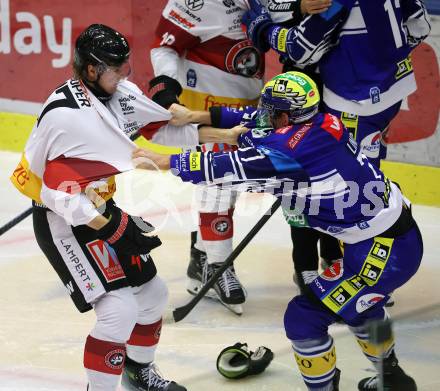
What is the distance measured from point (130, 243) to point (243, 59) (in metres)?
1.46

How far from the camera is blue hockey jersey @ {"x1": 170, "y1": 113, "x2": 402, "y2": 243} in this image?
311 cm

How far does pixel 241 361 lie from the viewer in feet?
12.0

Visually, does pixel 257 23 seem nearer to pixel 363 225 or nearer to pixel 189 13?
pixel 189 13

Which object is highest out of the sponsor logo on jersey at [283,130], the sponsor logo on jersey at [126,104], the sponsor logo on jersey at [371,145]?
the sponsor logo on jersey at [283,130]

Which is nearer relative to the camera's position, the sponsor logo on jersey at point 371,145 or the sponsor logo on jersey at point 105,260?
the sponsor logo on jersey at point 105,260

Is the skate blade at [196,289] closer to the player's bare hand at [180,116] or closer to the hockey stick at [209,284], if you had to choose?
the hockey stick at [209,284]

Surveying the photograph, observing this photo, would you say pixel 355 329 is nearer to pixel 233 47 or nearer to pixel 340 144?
pixel 340 144

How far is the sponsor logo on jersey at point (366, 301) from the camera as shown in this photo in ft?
10.5

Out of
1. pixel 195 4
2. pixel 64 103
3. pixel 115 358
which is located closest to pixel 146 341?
pixel 115 358

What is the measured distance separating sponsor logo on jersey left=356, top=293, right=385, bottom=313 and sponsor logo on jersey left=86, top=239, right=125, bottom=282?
0.79m

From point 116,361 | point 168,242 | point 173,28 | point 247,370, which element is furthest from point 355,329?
point 168,242

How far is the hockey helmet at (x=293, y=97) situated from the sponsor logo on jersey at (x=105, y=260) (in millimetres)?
712

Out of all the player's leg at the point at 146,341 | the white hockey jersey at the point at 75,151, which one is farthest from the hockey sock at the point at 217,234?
the white hockey jersey at the point at 75,151

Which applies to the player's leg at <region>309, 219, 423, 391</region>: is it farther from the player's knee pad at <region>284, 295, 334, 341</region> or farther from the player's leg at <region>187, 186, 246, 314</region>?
the player's leg at <region>187, 186, 246, 314</region>
